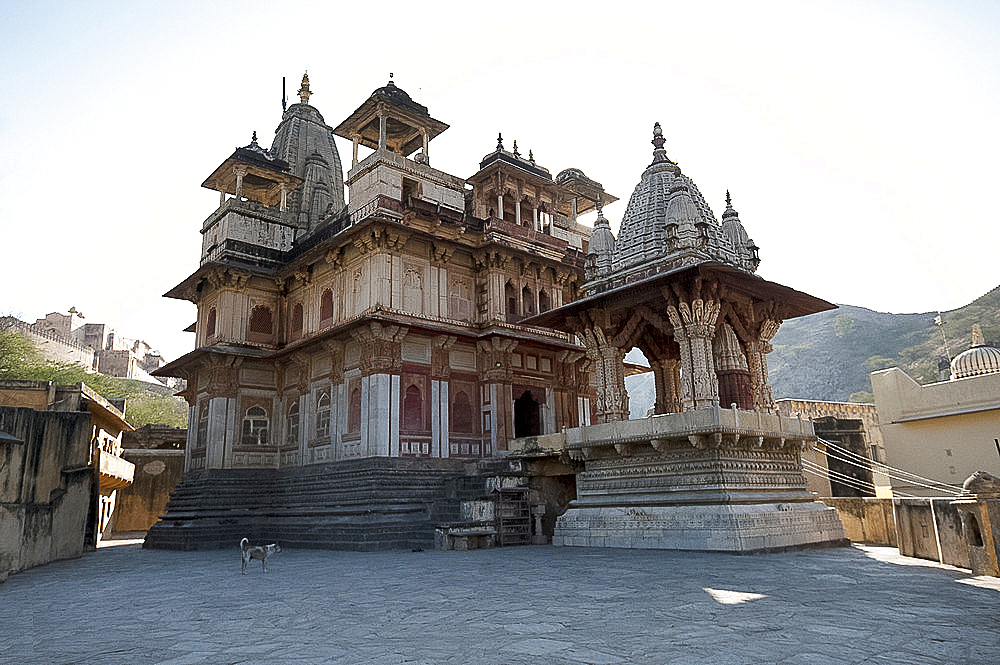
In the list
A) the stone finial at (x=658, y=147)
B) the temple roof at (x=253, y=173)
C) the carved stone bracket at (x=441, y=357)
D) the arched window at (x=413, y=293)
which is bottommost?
the carved stone bracket at (x=441, y=357)

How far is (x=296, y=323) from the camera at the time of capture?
79.4 ft

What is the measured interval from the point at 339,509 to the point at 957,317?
9139 centimetres

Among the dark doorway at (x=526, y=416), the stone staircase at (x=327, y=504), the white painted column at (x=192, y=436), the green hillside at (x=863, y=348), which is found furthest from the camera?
the green hillside at (x=863, y=348)

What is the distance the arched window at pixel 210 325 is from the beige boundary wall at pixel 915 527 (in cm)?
2097

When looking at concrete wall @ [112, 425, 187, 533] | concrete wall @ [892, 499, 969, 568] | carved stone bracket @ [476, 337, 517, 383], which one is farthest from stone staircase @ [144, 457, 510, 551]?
concrete wall @ [112, 425, 187, 533]

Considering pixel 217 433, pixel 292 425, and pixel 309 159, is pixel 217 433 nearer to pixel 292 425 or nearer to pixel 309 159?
pixel 292 425

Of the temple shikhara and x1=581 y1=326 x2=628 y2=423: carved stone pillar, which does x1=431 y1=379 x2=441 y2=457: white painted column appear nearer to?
the temple shikhara

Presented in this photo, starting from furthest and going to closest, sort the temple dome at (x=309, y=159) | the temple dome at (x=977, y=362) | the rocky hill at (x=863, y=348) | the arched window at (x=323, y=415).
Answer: the rocky hill at (x=863, y=348) → the temple dome at (x=309, y=159) → the temple dome at (x=977, y=362) → the arched window at (x=323, y=415)

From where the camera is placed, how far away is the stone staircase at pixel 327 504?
17.1 metres

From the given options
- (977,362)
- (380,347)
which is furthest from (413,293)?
(977,362)

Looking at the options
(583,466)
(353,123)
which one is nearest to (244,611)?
(583,466)

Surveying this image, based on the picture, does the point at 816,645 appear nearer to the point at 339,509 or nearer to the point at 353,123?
the point at 339,509

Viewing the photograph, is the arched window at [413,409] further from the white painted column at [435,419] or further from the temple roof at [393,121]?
the temple roof at [393,121]

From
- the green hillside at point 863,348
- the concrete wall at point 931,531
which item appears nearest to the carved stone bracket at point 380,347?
the concrete wall at point 931,531
